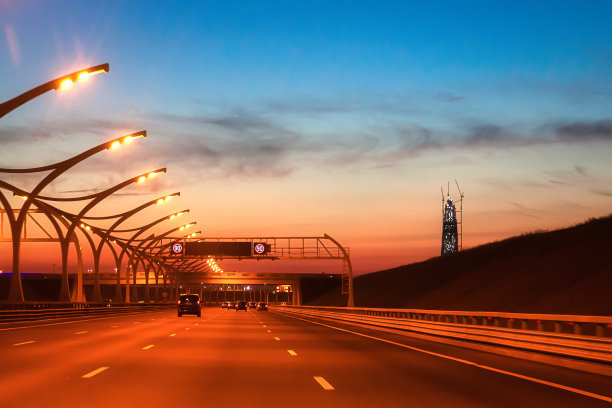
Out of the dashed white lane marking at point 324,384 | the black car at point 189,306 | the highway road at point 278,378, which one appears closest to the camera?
the highway road at point 278,378

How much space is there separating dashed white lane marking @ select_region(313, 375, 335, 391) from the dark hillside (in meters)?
38.6

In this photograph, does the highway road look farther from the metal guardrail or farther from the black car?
the black car

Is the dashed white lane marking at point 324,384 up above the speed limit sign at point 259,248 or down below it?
below

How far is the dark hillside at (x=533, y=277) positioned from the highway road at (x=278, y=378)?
111 ft

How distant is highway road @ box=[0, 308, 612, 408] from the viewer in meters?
11.6

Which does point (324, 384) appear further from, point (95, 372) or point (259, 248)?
point (259, 248)

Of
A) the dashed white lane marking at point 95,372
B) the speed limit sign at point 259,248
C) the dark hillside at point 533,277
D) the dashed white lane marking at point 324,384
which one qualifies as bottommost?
the dashed white lane marking at point 324,384

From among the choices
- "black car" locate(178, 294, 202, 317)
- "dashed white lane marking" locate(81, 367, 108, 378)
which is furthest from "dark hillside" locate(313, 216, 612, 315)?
"dashed white lane marking" locate(81, 367, 108, 378)

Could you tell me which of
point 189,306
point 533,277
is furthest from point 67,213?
point 533,277

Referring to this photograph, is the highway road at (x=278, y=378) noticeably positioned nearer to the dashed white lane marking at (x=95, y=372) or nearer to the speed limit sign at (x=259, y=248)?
the dashed white lane marking at (x=95, y=372)

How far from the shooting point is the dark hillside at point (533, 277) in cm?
5781

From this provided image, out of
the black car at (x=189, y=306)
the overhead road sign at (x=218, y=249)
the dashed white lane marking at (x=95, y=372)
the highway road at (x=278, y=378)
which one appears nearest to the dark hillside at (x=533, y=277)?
the overhead road sign at (x=218, y=249)

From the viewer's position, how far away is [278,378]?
14.6 m

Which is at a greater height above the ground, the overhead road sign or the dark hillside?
the overhead road sign
